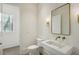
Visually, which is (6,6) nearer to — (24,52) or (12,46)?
(12,46)

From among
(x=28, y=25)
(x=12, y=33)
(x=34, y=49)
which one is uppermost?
(x=28, y=25)

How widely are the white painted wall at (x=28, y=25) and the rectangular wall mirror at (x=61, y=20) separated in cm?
26

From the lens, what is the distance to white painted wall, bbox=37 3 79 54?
4.79 ft

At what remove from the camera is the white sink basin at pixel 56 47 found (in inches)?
57.6

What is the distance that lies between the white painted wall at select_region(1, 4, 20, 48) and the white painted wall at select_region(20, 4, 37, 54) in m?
0.07

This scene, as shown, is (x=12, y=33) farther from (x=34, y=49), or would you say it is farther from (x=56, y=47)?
(x=56, y=47)

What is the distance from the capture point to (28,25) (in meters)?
1.58

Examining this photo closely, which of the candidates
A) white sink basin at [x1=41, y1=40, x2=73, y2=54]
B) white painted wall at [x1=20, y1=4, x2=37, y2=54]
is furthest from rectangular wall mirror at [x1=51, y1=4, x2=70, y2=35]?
white painted wall at [x1=20, y1=4, x2=37, y2=54]

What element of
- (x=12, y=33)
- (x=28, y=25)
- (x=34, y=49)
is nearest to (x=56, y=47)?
(x=34, y=49)

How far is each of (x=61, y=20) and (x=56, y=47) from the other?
0.39 metres

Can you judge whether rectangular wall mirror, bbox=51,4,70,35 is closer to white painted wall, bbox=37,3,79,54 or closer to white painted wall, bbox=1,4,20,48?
white painted wall, bbox=37,3,79,54

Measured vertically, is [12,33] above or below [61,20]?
below

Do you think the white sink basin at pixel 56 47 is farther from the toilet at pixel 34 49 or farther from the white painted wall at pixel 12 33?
the white painted wall at pixel 12 33

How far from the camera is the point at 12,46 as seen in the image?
5.15 ft
